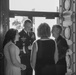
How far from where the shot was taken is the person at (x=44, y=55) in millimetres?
2092

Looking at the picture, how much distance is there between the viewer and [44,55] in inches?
82.9

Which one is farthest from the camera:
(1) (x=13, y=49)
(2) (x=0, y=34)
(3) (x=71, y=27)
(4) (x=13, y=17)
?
(3) (x=71, y=27)

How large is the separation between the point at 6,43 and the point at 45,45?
0.58 m

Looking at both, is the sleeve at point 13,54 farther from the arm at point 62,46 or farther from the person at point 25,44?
the person at point 25,44

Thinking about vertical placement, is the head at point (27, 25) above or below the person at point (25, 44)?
above

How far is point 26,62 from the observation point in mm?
3270

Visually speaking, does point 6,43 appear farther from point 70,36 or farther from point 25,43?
point 70,36

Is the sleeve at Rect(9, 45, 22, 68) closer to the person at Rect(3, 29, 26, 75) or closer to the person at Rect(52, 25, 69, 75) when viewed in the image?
the person at Rect(3, 29, 26, 75)

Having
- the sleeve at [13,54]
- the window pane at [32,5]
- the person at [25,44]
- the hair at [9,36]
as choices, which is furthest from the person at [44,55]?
the window pane at [32,5]

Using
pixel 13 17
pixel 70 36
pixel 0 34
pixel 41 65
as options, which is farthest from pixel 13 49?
pixel 70 36

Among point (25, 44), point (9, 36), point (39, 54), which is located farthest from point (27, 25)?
point (39, 54)

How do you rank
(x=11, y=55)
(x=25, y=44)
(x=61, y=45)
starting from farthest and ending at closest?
(x=25, y=44), (x=61, y=45), (x=11, y=55)

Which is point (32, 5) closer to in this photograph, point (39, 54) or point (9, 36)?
point (9, 36)

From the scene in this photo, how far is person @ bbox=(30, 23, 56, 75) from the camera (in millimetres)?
2092
